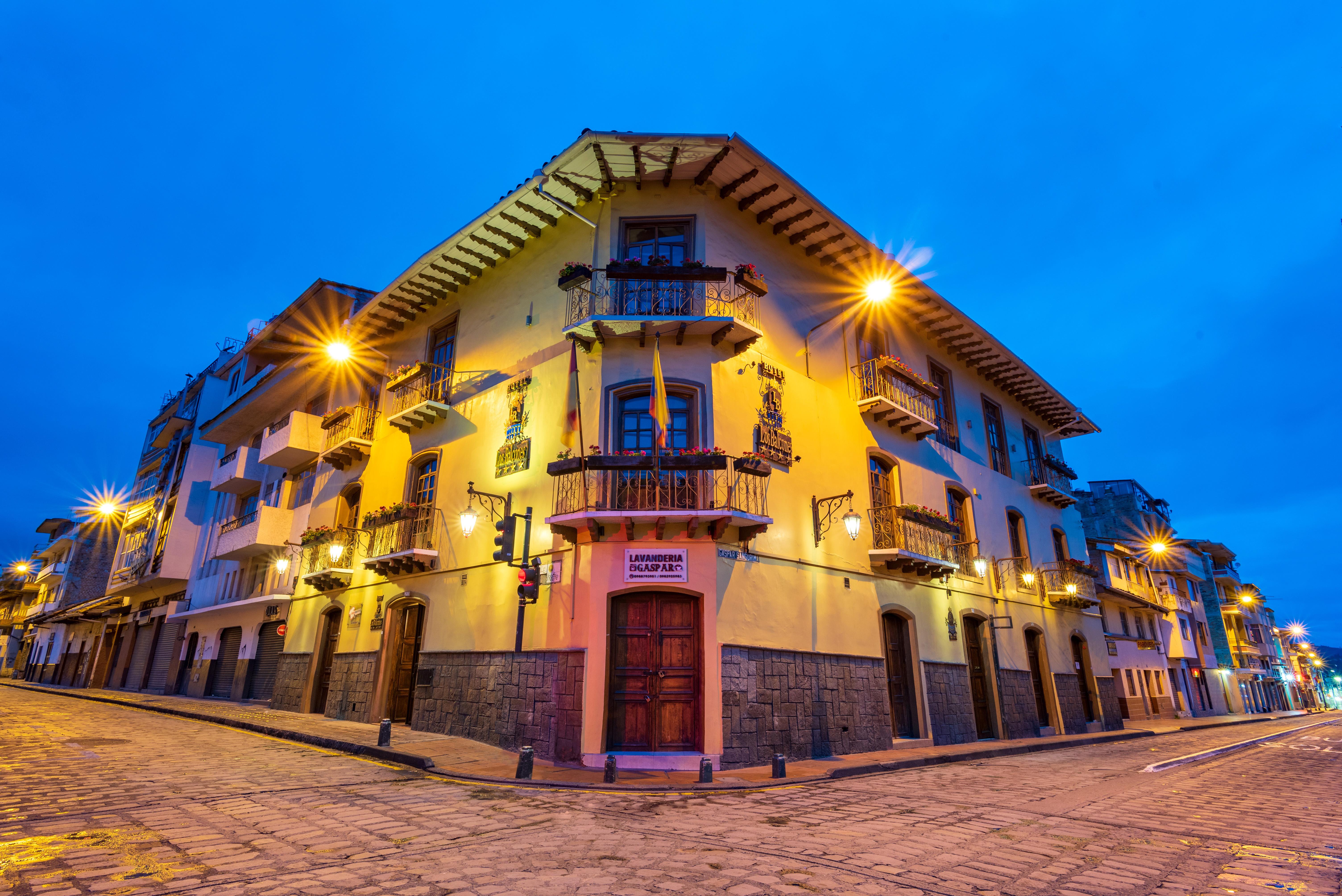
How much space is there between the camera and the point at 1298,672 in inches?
2702

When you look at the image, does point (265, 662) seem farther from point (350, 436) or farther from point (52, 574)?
point (52, 574)

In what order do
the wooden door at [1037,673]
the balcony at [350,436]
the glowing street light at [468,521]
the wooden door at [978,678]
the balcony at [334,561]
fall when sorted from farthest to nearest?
1. the wooden door at [1037,673]
2. the balcony at [350,436]
3. the balcony at [334,561]
4. the wooden door at [978,678]
5. the glowing street light at [468,521]

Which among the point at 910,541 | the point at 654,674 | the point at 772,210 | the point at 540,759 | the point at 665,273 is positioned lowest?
the point at 540,759

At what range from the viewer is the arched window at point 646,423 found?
1287 cm

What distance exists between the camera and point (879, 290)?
14.4 meters

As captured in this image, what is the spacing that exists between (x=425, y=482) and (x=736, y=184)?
10388 millimetres

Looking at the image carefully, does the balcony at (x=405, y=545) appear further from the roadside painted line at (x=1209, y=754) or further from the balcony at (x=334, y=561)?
the roadside painted line at (x=1209, y=754)

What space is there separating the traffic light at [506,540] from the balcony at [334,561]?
23.7 feet

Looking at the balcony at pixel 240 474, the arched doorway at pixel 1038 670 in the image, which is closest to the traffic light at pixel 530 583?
the arched doorway at pixel 1038 670

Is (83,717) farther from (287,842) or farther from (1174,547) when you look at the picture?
(1174,547)

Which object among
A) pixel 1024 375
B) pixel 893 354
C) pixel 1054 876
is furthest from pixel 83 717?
pixel 1024 375

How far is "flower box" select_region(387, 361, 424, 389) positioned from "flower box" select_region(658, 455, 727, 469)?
8.16 m

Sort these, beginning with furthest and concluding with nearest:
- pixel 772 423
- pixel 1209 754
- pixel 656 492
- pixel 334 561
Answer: pixel 334 561
pixel 1209 754
pixel 772 423
pixel 656 492

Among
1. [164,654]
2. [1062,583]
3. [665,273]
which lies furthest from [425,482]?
[164,654]
